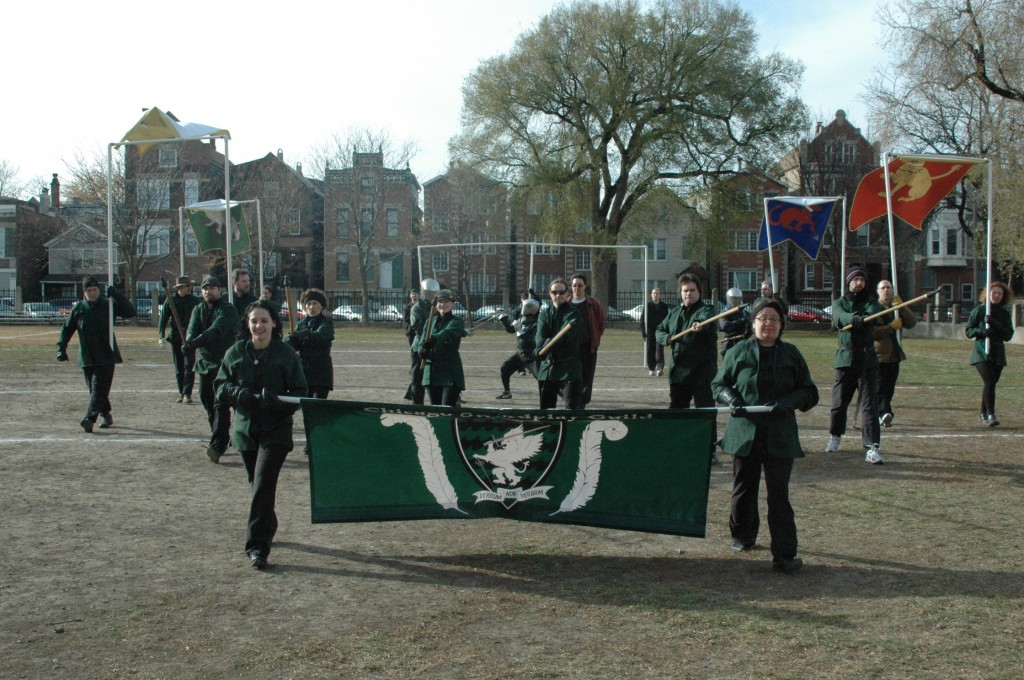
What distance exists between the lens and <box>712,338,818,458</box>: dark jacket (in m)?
6.17

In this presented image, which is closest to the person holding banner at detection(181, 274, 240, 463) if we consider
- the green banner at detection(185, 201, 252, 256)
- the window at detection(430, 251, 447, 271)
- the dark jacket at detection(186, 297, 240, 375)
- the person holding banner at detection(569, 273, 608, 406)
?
the dark jacket at detection(186, 297, 240, 375)

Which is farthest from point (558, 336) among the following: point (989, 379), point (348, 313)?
point (348, 313)

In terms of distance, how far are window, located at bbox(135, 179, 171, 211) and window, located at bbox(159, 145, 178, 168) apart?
253 cm

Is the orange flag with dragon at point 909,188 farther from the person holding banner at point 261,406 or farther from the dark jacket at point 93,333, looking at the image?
the dark jacket at point 93,333

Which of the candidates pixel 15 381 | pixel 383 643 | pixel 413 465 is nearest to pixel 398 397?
pixel 15 381

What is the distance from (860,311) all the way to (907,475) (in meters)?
1.84

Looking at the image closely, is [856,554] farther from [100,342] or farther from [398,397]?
[398,397]

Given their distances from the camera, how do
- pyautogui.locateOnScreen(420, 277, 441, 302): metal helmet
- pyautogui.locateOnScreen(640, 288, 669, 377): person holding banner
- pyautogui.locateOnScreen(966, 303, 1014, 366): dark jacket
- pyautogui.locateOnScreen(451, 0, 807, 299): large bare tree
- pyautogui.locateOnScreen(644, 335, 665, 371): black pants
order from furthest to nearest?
pyautogui.locateOnScreen(451, 0, 807, 299): large bare tree
pyautogui.locateOnScreen(644, 335, 665, 371): black pants
pyautogui.locateOnScreen(640, 288, 669, 377): person holding banner
pyautogui.locateOnScreen(420, 277, 441, 302): metal helmet
pyautogui.locateOnScreen(966, 303, 1014, 366): dark jacket

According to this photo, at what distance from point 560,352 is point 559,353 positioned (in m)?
0.02

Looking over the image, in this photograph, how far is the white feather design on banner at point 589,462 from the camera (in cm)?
622

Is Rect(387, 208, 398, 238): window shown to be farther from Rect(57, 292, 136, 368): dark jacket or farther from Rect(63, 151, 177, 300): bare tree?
Rect(57, 292, 136, 368): dark jacket

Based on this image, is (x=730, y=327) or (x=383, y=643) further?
(x=730, y=327)

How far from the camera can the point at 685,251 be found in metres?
48.5

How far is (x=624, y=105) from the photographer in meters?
45.1
